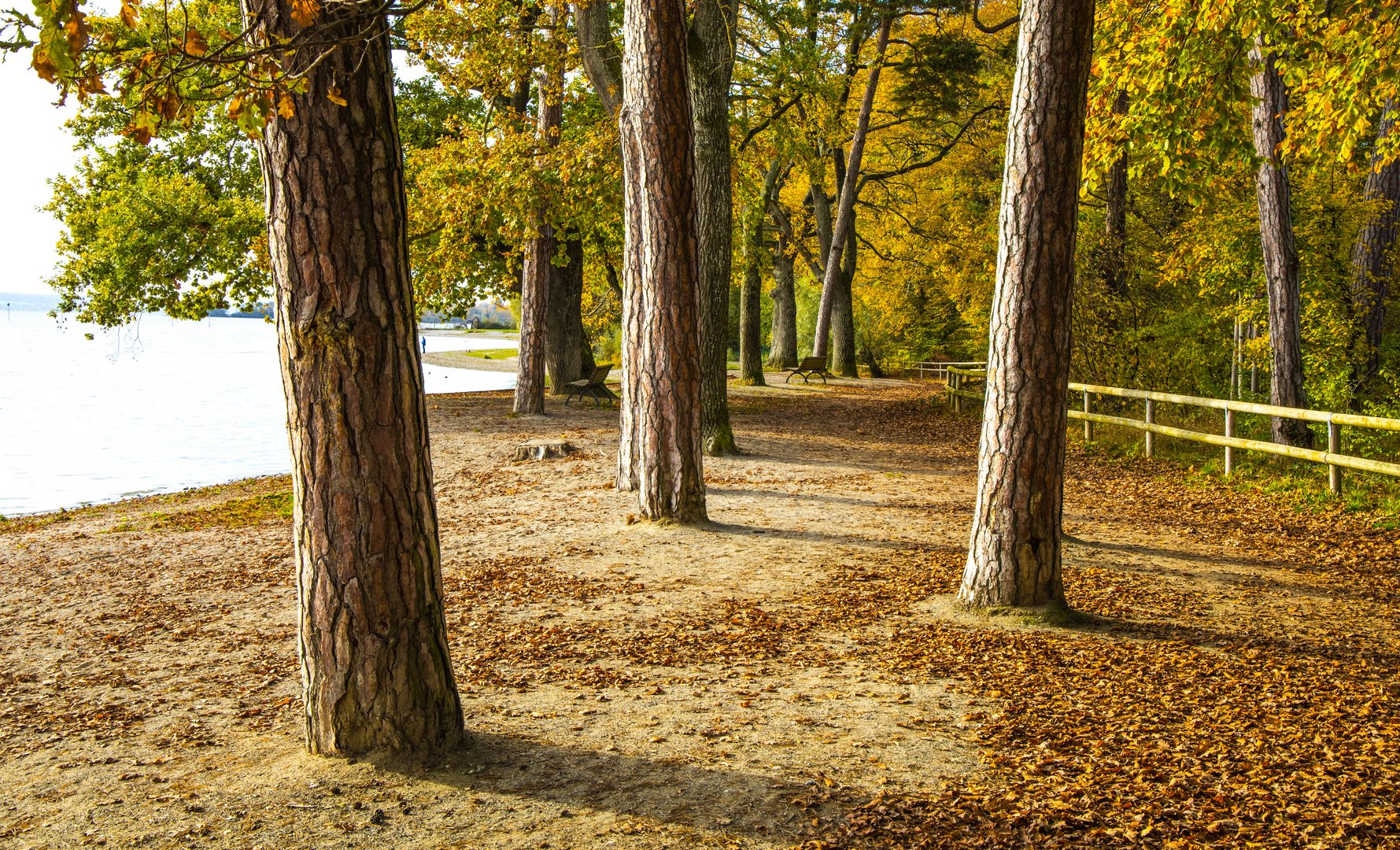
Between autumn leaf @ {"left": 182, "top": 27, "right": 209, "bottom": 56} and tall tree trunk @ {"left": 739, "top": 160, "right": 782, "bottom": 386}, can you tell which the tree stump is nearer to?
autumn leaf @ {"left": 182, "top": 27, "right": 209, "bottom": 56}

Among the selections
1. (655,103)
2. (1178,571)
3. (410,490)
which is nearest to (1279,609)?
(1178,571)

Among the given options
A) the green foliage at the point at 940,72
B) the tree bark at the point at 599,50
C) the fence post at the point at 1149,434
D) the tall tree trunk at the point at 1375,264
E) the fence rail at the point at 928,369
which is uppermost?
the green foliage at the point at 940,72

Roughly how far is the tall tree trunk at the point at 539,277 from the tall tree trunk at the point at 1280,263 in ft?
30.9

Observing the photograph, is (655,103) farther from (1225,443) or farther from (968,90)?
(968,90)

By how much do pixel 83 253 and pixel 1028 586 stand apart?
20074mm

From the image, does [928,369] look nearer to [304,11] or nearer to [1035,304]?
[1035,304]

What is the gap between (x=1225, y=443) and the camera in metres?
11.9

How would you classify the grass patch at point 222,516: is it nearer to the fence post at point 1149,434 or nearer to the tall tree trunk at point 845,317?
the fence post at point 1149,434

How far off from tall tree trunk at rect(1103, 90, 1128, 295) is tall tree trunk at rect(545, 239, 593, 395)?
1106 cm

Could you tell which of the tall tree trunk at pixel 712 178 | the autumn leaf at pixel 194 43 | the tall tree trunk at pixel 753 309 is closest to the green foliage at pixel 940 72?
the tall tree trunk at pixel 753 309

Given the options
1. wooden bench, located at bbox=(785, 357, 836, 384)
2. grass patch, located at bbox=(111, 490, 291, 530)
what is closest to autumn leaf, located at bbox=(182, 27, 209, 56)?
grass patch, located at bbox=(111, 490, 291, 530)

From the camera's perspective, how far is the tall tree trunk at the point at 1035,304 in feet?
19.3

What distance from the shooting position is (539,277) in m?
18.8

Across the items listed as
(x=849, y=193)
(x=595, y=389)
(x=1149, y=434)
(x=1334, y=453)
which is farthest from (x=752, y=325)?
(x=1334, y=453)
